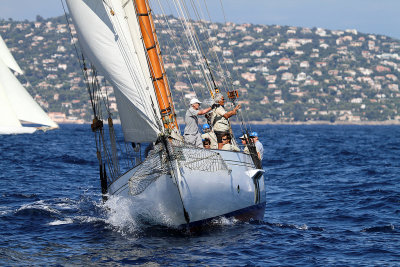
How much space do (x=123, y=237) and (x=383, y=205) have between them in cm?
812

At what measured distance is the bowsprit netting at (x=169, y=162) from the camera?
Result: 1375 cm

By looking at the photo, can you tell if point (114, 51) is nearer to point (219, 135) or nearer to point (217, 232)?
point (219, 135)

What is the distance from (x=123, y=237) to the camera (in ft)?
47.7

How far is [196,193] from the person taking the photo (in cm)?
1402

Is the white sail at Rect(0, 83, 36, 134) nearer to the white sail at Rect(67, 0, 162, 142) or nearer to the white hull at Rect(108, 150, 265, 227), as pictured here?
the white sail at Rect(67, 0, 162, 142)

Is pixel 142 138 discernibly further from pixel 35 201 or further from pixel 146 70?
pixel 35 201

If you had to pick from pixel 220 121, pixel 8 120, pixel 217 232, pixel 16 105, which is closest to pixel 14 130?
pixel 8 120

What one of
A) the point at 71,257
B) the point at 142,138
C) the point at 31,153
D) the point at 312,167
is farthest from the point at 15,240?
the point at 31,153

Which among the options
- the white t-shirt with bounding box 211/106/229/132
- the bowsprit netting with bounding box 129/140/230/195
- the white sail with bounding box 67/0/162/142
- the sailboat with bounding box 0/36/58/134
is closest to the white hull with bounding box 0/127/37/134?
the sailboat with bounding box 0/36/58/134

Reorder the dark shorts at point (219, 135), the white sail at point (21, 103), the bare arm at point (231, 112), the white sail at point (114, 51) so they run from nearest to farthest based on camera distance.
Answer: the white sail at point (21, 103) < the white sail at point (114, 51) < the bare arm at point (231, 112) < the dark shorts at point (219, 135)

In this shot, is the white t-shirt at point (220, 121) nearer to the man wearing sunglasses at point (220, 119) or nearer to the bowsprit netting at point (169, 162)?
the man wearing sunglasses at point (220, 119)

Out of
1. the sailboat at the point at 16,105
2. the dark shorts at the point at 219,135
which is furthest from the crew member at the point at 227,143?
the sailboat at the point at 16,105

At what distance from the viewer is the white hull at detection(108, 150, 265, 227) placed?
13852mm

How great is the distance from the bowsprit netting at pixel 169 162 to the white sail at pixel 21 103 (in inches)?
91.9
